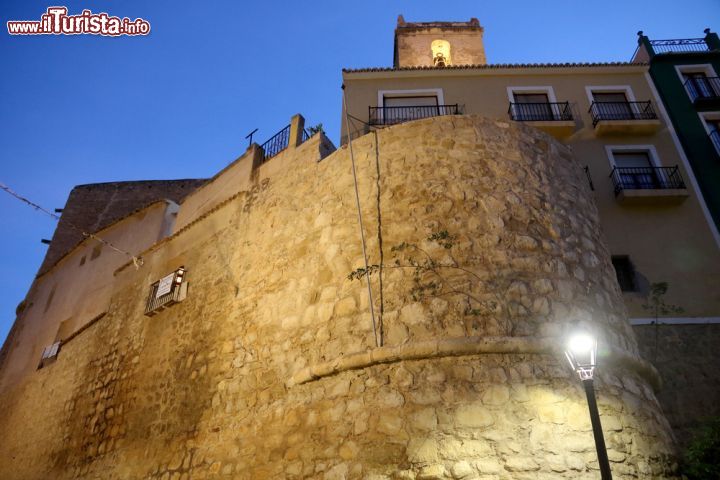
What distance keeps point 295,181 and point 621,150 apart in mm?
9706

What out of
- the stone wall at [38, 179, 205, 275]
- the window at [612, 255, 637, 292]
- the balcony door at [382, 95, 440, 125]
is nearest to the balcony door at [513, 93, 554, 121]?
the balcony door at [382, 95, 440, 125]

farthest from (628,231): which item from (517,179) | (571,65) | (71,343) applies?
(71,343)

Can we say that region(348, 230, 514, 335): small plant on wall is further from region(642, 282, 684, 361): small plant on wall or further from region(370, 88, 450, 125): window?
region(370, 88, 450, 125): window

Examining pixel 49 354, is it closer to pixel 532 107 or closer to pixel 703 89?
pixel 532 107

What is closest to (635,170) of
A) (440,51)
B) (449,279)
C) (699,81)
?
(699,81)

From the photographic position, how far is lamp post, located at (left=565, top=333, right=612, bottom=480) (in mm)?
3676

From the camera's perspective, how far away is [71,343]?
11164mm

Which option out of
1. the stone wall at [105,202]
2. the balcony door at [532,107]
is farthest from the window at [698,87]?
the stone wall at [105,202]

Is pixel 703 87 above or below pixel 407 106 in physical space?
above

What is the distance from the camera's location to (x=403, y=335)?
15.2 feet

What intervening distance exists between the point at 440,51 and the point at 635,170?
9.60m

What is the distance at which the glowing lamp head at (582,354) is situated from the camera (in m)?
3.93

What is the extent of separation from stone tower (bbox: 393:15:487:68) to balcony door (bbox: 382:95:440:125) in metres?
4.82

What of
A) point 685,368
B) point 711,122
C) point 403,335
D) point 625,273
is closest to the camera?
point 403,335
